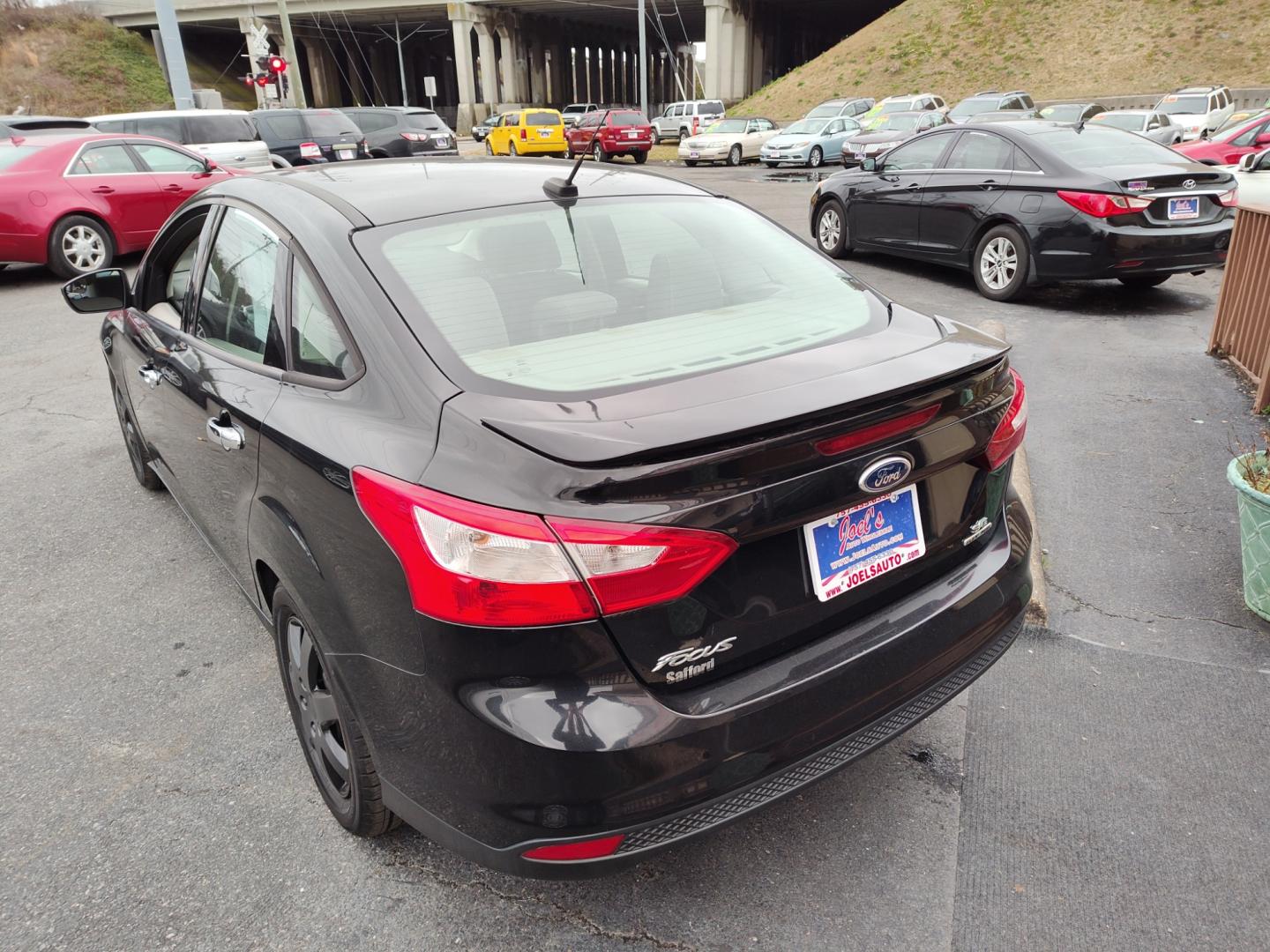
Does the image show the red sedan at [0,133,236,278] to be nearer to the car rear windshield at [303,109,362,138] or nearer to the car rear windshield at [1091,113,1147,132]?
the car rear windshield at [303,109,362,138]

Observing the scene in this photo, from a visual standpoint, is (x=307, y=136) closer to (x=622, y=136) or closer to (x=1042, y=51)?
(x=622, y=136)

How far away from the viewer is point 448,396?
6.29 feet

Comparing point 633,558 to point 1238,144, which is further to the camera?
point 1238,144

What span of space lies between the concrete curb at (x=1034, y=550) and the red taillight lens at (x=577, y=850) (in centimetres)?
147

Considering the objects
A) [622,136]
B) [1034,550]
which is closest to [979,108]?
[622,136]

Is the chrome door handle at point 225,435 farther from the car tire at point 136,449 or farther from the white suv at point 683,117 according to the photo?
the white suv at point 683,117

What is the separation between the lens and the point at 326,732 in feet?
7.91

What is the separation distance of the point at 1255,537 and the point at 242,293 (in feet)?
11.6

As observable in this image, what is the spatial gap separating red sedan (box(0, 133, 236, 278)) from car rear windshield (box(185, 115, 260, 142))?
487 cm

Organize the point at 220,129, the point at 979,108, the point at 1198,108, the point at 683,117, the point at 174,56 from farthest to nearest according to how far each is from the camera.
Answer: the point at 683,117
the point at 979,108
the point at 1198,108
the point at 174,56
the point at 220,129

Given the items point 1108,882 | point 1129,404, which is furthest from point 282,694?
point 1129,404

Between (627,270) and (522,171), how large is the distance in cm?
62

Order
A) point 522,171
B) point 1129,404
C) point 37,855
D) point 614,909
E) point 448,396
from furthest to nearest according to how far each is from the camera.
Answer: point 1129,404
point 522,171
point 37,855
point 614,909
point 448,396

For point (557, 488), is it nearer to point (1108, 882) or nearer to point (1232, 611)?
point (1108, 882)
